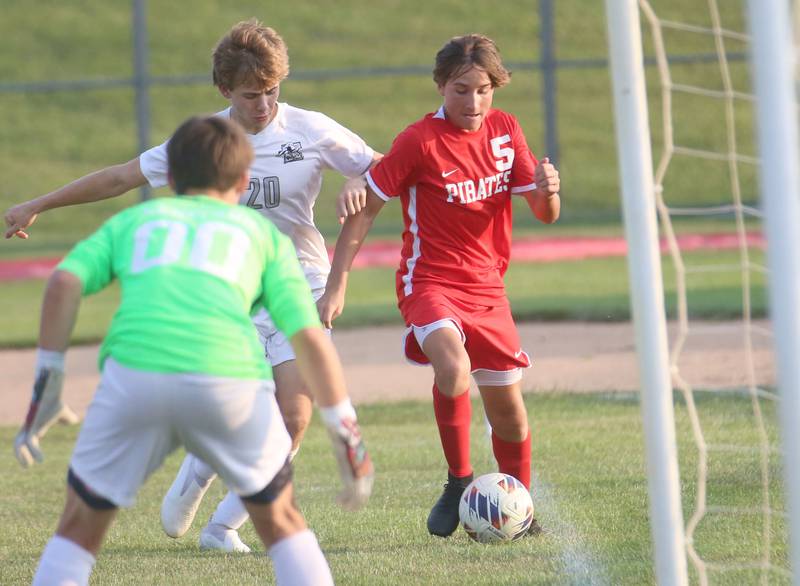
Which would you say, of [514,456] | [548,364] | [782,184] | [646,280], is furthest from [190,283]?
[548,364]

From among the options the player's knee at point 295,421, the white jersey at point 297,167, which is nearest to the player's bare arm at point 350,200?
the white jersey at point 297,167

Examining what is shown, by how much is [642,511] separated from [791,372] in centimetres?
236

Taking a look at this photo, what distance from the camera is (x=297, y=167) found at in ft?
16.4

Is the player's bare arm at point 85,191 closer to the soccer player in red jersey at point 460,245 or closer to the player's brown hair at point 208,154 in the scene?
the soccer player in red jersey at point 460,245

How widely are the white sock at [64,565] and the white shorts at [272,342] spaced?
1.75 metres

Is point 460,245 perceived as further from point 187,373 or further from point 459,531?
point 187,373

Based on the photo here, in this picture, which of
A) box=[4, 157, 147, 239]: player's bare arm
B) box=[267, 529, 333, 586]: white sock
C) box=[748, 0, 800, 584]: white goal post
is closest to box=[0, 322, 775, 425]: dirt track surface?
box=[4, 157, 147, 239]: player's bare arm

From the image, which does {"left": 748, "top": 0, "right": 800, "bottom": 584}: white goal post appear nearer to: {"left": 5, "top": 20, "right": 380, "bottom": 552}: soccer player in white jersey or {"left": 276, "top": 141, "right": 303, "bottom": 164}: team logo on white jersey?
{"left": 5, "top": 20, "right": 380, "bottom": 552}: soccer player in white jersey

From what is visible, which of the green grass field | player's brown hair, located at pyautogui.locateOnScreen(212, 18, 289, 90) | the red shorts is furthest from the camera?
the red shorts

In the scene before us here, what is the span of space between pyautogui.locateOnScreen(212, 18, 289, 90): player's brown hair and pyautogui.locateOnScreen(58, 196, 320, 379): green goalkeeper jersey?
1549 mm

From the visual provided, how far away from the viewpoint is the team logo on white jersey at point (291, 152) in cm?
498

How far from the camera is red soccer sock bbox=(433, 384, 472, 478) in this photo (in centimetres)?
488

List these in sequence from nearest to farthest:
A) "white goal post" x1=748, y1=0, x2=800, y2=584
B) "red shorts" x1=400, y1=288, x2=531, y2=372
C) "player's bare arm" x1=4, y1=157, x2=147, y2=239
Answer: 1. "white goal post" x1=748, y1=0, x2=800, y2=584
2. "player's bare arm" x1=4, y1=157, x2=147, y2=239
3. "red shorts" x1=400, y1=288, x2=531, y2=372

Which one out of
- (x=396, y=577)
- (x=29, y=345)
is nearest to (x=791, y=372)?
(x=396, y=577)
